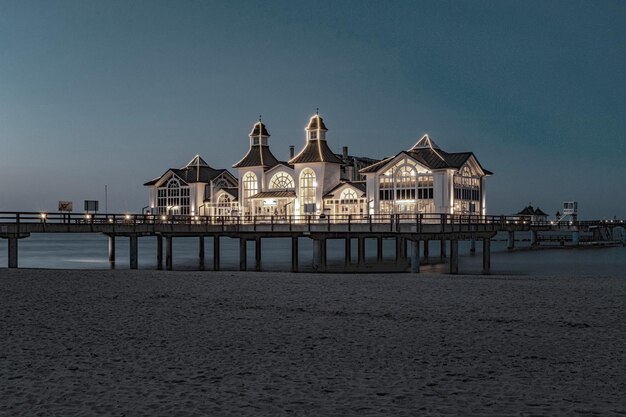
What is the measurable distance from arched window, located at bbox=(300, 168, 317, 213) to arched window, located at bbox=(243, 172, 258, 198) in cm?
584

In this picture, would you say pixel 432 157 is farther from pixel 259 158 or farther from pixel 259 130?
pixel 259 130

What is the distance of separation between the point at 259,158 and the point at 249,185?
2776 mm

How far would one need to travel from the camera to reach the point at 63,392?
7352mm

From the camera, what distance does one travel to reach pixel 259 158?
61750 mm

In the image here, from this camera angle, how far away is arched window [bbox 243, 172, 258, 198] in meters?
61.9

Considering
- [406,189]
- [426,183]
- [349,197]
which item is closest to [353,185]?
[349,197]

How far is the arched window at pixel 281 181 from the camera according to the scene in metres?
60.1

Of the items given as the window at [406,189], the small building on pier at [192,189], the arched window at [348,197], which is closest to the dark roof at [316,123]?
the arched window at [348,197]

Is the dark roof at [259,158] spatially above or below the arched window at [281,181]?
above

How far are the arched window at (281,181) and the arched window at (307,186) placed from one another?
86.7 inches

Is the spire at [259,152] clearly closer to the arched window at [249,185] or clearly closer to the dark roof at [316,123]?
the arched window at [249,185]

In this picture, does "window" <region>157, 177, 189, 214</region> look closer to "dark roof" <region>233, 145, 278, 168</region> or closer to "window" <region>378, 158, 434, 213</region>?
"dark roof" <region>233, 145, 278, 168</region>

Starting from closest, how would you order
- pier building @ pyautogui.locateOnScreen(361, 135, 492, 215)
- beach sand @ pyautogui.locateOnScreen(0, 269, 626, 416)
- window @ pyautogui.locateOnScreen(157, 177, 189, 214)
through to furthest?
beach sand @ pyautogui.locateOnScreen(0, 269, 626, 416), pier building @ pyautogui.locateOnScreen(361, 135, 492, 215), window @ pyautogui.locateOnScreen(157, 177, 189, 214)

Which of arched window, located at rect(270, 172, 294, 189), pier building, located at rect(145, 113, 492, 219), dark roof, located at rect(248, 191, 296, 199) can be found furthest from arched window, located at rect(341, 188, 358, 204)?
arched window, located at rect(270, 172, 294, 189)
